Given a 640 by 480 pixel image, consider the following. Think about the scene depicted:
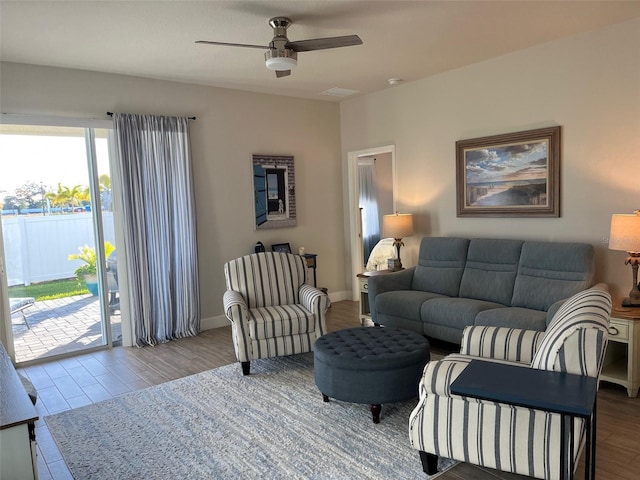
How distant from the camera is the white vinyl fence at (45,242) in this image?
4.34m

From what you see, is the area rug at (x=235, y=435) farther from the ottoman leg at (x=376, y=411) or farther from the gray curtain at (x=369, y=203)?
the gray curtain at (x=369, y=203)

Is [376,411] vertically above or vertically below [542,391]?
below

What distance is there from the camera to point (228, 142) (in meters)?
5.55

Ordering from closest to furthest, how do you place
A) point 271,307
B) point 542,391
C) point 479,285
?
1. point 542,391
2. point 271,307
3. point 479,285

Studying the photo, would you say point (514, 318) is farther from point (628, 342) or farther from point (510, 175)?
point (510, 175)

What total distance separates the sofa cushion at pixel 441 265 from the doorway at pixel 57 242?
10.5 ft

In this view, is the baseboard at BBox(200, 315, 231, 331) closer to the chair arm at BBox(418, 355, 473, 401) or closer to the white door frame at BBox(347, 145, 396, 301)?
the white door frame at BBox(347, 145, 396, 301)

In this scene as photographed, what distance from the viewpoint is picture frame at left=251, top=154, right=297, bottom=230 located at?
5.81 metres

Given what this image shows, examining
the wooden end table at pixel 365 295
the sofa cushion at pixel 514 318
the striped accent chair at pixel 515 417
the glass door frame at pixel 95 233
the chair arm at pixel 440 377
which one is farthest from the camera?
the wooden end table at pixel 365 295

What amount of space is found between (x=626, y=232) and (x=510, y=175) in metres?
1.34

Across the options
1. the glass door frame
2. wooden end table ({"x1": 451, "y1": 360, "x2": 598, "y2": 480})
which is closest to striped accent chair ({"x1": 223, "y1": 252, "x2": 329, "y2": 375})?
the glass door frame

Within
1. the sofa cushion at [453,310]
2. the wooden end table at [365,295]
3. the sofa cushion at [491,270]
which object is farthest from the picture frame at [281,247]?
the sofa cushion at [491,270]

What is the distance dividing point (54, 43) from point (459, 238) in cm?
402

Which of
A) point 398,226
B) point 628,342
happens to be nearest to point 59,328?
point 398,226
